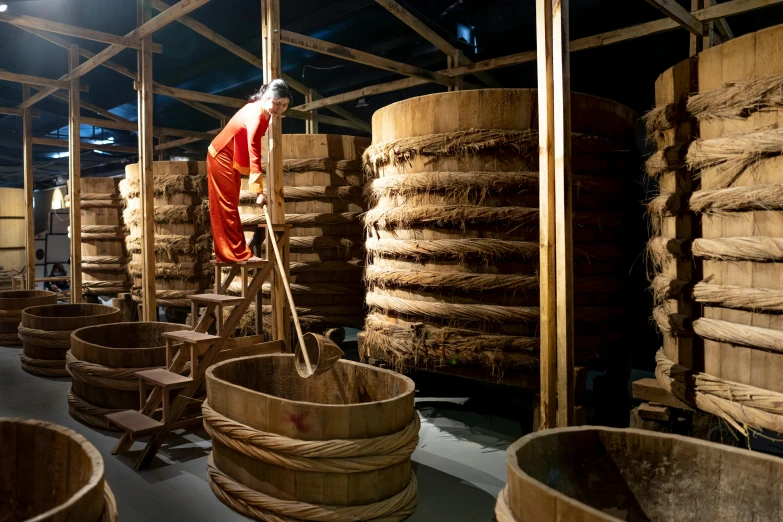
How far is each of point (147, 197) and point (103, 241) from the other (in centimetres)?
315

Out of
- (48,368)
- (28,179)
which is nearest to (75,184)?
(28,179)

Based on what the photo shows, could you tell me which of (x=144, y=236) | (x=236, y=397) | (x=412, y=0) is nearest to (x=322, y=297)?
(x=144, y=236)

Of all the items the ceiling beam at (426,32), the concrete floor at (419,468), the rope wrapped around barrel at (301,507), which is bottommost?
the concrete floor at (419,468)

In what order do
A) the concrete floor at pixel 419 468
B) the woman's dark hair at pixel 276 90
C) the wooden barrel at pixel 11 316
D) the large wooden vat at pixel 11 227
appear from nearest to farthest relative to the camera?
1. the concrete floor at pixel 419 468
2. the woman's dark hair at pixel 276 90
3. the wooden barrel at pixel 11 316
4. the large wooden vat at pixel 11 227

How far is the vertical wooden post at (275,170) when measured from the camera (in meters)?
4.28

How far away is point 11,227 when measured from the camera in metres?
12.4

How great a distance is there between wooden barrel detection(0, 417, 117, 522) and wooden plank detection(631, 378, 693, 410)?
104 inches

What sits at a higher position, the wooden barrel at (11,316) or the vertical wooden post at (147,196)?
the vertical wooden post at (147,196)

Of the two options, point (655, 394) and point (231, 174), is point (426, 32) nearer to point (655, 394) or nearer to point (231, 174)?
point (231, 174)

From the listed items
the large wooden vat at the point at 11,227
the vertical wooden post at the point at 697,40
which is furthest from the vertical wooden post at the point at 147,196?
the large wooden vat at the point at 11,227

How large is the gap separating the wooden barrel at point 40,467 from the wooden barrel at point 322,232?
11.2 ft

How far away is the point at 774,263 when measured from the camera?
2.68 meters

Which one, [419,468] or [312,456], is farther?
[419,468]

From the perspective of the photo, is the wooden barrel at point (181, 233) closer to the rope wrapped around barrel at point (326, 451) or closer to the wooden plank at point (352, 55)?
the wooden plank at point (352, 55)
